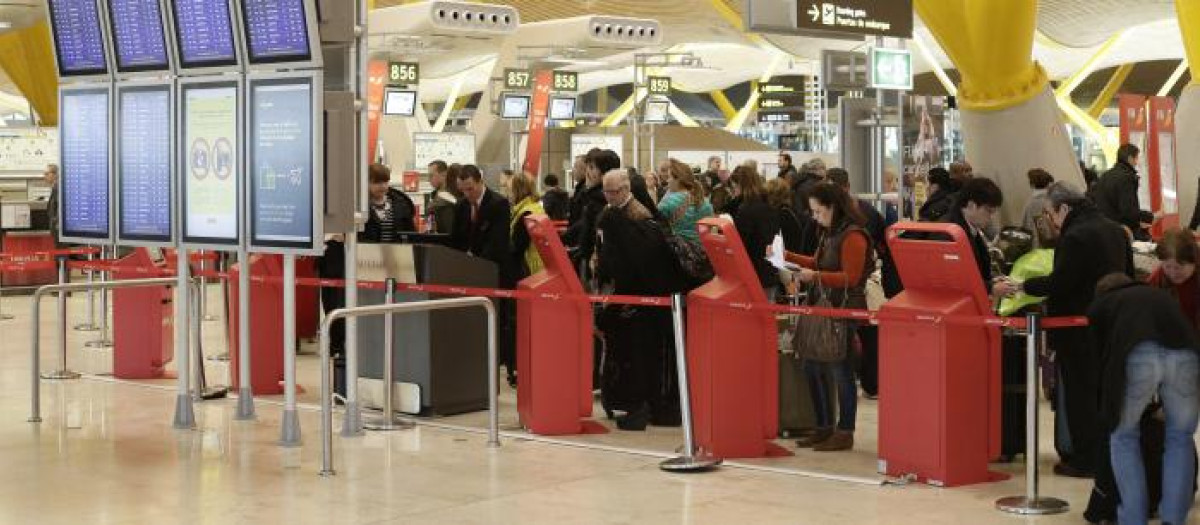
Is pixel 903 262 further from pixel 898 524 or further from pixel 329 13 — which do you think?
pixel 329 13

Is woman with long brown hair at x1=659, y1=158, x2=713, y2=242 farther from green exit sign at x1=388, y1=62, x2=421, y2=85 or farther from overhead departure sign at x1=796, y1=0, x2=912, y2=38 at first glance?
green exit sign at x1=388, y1=62, x2=421, y2=85

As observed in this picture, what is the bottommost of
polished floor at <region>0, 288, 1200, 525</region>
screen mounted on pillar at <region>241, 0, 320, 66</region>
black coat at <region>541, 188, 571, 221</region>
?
polished floor at <region>0, 288, 1200, 525</region>

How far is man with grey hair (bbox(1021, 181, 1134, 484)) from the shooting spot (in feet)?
25.0

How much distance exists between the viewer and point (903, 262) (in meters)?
7.82

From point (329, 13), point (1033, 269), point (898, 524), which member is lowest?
point (898, 524)

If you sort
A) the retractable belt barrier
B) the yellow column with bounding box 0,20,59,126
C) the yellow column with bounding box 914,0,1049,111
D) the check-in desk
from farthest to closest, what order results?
the yellow column with bounding box 0,20,59,126
the yellow column with bounding box 914,0,1049,111
the check-in desk
the retractable belt barrier

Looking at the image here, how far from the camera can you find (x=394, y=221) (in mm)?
11672

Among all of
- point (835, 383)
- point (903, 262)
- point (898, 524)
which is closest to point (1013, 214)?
point (835, 383)

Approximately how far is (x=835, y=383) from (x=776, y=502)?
1.61m

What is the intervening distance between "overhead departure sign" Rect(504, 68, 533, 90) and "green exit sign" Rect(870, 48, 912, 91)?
13.6m

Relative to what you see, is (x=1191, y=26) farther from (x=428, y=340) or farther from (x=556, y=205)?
(x=428, y=340)

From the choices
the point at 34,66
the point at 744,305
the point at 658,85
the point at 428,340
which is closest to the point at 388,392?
the point at 428,340

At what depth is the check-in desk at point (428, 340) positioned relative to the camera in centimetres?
1001

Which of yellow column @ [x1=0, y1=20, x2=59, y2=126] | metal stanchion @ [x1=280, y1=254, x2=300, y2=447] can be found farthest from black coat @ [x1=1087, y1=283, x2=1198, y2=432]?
yellow column @ [x1=0, y1=20, x2=59, y2=126]
